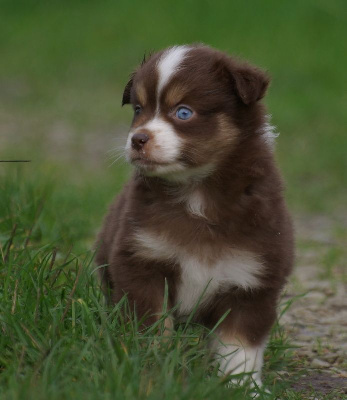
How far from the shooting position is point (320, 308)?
20.7ft

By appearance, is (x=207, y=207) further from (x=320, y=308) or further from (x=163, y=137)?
(x=320, y=308)

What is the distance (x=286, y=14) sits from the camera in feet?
54.8

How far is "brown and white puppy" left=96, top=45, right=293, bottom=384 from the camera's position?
14.9 feet

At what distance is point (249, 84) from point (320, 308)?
2.21m

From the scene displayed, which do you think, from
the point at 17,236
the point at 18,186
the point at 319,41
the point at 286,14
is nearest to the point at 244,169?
the point at 17,236

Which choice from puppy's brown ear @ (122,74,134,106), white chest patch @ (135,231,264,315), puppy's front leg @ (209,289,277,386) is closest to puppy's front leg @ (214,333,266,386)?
puppy's front leg @ (209,289,277,386)

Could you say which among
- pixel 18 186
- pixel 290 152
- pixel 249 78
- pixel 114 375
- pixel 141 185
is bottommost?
pixel 290 152

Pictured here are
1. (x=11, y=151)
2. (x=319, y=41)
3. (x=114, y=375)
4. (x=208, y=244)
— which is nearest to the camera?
(x=114, y=375)

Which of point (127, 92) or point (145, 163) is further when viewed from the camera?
point (127, 92)

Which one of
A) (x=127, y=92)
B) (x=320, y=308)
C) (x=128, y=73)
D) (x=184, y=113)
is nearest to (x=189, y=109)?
(x=184, y=113)

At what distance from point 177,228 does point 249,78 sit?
2.70 ft

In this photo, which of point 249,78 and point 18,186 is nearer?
point 249,78

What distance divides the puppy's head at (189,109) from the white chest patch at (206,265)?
0.35m

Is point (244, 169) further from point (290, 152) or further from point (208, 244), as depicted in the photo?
point (290, 152)
